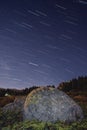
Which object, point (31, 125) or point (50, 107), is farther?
point (50, 107)

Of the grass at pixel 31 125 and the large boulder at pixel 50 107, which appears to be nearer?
the grass at pixel 31 125

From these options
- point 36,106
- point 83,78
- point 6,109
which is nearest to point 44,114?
point 36,106

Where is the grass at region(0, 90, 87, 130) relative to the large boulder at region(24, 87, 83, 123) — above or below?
below

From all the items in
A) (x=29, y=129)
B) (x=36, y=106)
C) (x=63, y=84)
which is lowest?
(x=29, y=129)

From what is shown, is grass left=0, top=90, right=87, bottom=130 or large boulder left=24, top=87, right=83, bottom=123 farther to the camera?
large boulder left=24, top=87, right=83, bottom=123

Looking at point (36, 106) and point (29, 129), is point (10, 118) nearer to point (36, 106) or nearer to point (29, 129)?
point (36, 106)

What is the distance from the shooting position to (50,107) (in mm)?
14352

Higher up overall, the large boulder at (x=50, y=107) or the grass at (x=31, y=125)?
the large boulder at (x=50, y=107)

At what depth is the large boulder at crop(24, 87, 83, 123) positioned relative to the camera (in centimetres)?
1429

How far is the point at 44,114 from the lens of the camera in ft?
46.8

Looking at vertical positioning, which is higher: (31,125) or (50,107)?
(50,107)

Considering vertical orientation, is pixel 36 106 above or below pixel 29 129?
above

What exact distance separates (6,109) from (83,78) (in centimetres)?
4429

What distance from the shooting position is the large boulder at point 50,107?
1429 cm
